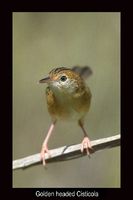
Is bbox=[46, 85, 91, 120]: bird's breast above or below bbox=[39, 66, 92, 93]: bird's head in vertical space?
below

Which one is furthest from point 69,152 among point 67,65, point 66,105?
point 67,65

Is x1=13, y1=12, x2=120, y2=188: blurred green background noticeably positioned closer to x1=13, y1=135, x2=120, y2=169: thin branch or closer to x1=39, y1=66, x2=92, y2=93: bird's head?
x1=39, y1=66, x2=92, y2=93: bird's head

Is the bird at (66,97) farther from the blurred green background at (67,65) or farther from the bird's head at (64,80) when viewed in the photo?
the blurred green background at (67,65)

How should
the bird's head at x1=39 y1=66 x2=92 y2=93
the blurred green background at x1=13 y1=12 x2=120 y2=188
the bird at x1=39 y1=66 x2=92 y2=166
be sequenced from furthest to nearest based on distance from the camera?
the blurred green background at x1=13 y1=12 x2=120 y2=188 → the bird at x1=39 y1=66 x2=92 y2=166 → the bird's head at x1=39 y1=66 x2=92 y2=93

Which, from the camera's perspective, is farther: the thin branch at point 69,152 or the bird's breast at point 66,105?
the bird's breast at point 66,105

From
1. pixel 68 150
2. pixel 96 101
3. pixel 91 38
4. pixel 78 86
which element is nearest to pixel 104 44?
pixel 91 38

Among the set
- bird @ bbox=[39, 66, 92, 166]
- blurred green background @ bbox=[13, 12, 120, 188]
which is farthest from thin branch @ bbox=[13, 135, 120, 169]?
blurred green background @ bbox=[13, 12, 120, 188]

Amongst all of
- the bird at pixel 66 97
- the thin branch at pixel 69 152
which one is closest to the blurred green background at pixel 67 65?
the bird at pixel 66 97

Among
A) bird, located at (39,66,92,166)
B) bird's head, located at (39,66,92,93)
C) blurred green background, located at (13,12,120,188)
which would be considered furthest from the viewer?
blurred green background, located at (13,12,120,188)
